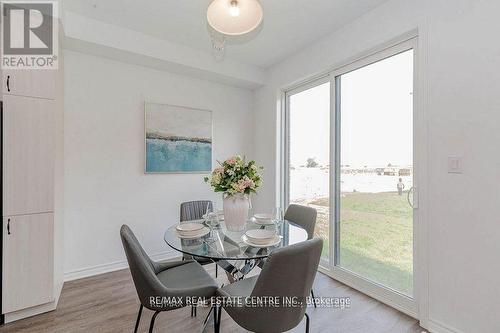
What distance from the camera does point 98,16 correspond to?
2.51 meters

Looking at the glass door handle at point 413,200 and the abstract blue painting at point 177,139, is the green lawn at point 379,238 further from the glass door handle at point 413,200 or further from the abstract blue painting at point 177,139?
the abstract blue painting at point 177,139

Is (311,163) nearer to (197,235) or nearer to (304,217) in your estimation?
(304,217)

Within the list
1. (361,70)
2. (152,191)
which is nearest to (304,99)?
(361,70)

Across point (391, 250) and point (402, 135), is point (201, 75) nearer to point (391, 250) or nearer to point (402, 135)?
point (402, 135)

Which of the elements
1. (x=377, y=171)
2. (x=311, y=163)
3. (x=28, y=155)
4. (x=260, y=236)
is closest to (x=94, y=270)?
(x=28, y=155)

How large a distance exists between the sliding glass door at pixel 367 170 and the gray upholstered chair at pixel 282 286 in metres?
1.35

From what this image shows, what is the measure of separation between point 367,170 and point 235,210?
4.93ft

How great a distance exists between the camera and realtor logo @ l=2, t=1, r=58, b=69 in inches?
79.0

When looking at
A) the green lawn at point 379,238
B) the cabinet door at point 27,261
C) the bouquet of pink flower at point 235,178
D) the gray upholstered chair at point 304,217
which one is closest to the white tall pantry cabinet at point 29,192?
the cabinet door at point 27,261

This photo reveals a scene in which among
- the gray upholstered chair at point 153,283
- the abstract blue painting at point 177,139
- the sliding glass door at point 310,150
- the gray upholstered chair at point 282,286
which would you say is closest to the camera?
the gray upholstered chair at point 282,286

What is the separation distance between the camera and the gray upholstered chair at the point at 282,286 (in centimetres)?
125

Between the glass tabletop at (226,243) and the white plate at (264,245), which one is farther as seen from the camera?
the white plate at (264,245)

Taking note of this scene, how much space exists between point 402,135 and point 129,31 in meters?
3.06

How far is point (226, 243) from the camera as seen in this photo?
5.85 feet
